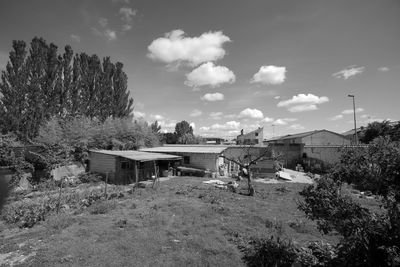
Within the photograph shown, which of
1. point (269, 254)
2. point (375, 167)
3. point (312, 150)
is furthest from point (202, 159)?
point (375, 167)


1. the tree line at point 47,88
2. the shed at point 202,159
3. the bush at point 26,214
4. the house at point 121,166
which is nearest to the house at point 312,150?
the shed at point 202,159

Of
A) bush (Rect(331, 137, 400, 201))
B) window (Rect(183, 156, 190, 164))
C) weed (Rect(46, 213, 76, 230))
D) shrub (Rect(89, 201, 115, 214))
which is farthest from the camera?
window (Rect(183, 156, 190, 164))

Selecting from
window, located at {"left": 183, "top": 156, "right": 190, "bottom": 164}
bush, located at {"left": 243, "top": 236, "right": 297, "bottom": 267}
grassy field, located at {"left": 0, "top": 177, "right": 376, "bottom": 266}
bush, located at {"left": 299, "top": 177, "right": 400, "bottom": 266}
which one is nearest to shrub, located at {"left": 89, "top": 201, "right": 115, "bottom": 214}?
grassy field, located at {"left": 0, "top": 177, "right": 376, "bottom": 266}

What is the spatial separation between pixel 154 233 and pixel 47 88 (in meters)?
23.4

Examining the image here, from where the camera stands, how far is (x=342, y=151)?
5395 mm

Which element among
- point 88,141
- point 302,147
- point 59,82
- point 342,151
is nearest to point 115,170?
point 88,141

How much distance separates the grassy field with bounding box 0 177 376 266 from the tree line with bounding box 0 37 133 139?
1657 cm

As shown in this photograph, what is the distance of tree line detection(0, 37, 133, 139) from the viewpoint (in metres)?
21.2

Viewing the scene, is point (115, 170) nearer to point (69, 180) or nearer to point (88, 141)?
point (69, 180)

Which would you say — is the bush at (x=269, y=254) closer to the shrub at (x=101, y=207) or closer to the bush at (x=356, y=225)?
the bush at (x=356, y=225)

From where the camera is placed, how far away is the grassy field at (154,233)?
606 cm

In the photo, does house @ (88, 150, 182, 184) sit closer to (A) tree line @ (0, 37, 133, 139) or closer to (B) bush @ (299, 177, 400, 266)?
(A) tree line @ (0, 37, 133, 139)

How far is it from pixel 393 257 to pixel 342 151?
2321 mm

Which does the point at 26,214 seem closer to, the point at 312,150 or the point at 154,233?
the point at 154,233
